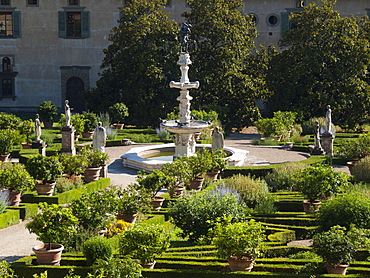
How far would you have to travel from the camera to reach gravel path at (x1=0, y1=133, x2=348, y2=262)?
16234mm

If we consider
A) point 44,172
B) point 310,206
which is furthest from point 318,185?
point 44,172

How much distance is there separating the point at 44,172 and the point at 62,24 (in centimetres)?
2429

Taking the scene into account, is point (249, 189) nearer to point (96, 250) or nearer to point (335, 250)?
point (335, 250)

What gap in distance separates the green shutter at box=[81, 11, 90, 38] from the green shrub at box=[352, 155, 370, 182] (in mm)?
24690

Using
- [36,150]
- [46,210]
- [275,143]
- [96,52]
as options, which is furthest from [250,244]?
[96,52]

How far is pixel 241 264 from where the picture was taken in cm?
1382

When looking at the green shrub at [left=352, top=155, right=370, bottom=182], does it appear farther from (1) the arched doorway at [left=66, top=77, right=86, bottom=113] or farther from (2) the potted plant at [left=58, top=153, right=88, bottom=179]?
(1) the arched doorway at [left=66, top=77, right=86, bottom=113]

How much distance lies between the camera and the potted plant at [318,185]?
18562 mm

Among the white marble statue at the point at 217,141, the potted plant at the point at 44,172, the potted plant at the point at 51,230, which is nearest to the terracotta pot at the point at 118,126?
the white marble statue at the point at 217,141

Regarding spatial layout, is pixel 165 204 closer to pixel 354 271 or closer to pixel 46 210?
pixel 46 210

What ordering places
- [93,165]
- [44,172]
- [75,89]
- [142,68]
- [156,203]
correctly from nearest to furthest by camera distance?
[156,203]
[44,172]
[93,165]
[142,68]
[75,89]

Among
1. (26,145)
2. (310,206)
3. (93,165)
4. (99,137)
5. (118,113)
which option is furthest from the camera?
(118,113)

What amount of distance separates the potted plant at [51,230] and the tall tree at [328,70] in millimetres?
23560

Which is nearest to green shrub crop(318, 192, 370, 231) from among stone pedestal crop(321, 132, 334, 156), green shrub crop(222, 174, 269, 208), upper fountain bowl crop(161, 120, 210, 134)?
green shrub crop(222, 174, 269, 208)
